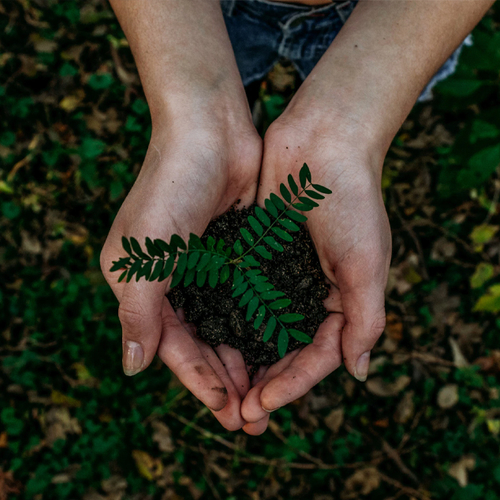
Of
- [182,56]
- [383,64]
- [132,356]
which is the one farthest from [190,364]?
[383,64]

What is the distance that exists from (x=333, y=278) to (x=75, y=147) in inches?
105

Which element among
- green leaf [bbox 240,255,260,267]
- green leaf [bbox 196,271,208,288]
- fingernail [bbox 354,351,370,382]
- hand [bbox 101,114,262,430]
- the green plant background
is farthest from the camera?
the green plant background

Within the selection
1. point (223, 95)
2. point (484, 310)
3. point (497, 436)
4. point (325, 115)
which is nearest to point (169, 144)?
point (223, 95)

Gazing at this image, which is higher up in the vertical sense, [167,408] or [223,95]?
[223,95]

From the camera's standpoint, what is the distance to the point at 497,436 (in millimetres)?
3600

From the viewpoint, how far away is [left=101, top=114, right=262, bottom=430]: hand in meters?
2.11

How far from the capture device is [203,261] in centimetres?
177

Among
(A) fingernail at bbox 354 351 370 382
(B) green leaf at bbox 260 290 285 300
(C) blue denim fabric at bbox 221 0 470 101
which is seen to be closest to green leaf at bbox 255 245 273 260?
(B) green leaf at bbox 260 290 285 300

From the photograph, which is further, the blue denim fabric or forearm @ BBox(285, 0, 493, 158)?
the blue denim fabric

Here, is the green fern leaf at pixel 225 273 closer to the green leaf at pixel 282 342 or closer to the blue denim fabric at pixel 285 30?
the green leaf at pixel 282 342

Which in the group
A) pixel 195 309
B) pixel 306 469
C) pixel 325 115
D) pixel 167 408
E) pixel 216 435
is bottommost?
pixel 306 469

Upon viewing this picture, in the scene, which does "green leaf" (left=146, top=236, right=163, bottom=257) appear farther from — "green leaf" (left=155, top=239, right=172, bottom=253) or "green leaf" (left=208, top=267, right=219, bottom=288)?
"green leaf" (left=208, top=267, right=219, bottom=288)

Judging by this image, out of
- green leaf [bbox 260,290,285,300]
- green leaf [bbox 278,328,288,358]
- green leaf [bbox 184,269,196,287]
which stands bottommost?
green leaf [bbox 278,328,288,358]

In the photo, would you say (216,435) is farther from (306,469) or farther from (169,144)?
(169,144)
